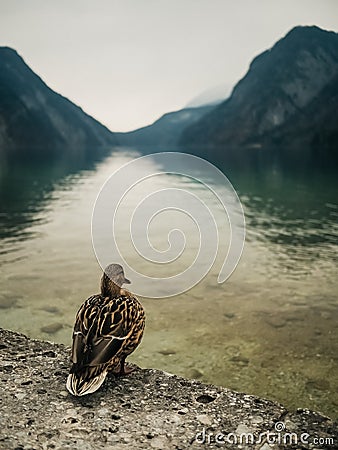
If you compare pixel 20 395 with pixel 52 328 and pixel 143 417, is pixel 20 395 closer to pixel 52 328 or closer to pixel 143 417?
pixel 143 417

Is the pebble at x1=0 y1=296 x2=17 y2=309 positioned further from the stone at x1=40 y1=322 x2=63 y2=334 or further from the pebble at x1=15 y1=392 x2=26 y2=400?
the pebble at x1=15 y1=392 x2=26 y2=400

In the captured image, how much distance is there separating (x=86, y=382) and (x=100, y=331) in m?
0.58

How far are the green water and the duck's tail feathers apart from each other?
3.31 metres

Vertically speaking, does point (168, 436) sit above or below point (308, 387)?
above

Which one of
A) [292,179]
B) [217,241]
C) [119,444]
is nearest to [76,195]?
[217,241]

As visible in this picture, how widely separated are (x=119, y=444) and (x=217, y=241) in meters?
14.8

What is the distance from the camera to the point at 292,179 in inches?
1881

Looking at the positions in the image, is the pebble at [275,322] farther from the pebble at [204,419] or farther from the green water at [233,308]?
the pebble at [204,419]

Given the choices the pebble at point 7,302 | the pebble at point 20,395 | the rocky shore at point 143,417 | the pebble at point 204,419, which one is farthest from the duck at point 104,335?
the pebble at point 7,302

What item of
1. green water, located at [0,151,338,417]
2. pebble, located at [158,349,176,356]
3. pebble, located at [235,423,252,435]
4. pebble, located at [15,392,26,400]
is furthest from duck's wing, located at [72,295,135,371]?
pebble, located at [158,349,176,356]

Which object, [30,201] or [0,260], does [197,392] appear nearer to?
[0,260]

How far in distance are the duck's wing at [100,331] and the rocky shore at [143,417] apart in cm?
57

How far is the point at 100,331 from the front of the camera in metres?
5.08

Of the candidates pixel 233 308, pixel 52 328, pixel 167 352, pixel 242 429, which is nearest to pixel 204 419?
pixel 242 429
